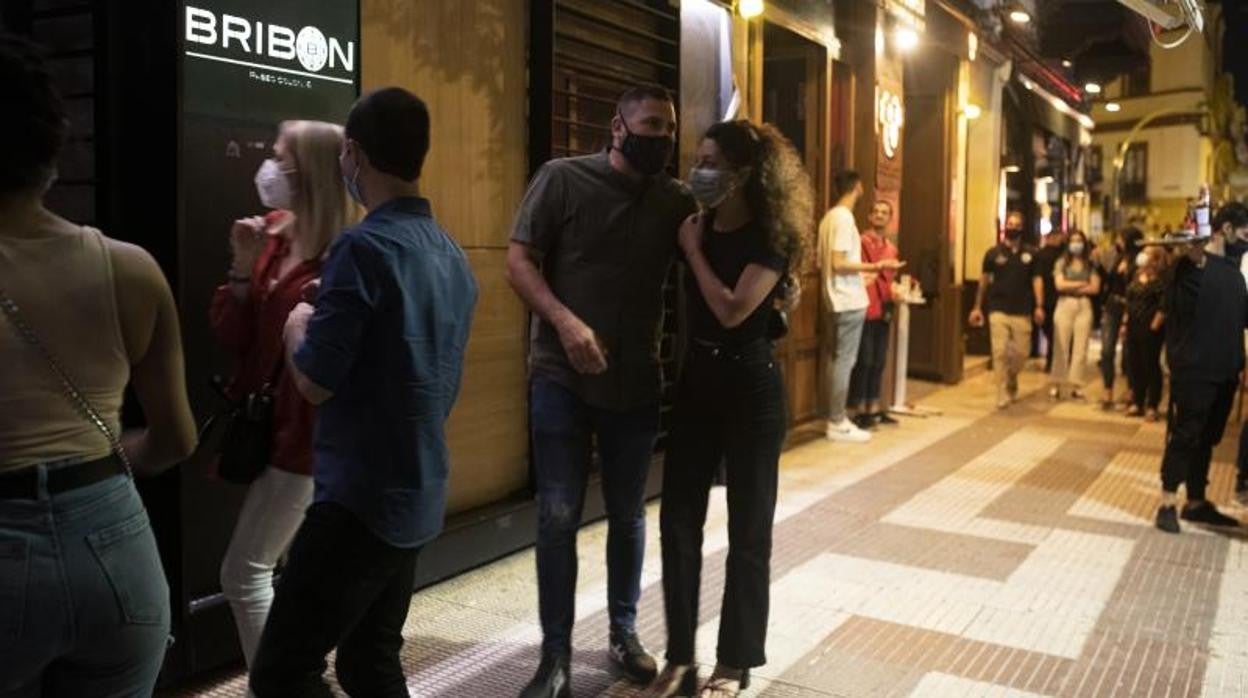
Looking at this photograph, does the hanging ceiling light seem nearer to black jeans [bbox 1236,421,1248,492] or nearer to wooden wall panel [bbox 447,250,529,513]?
wooden wall panel [bbox 447,250,529,513]

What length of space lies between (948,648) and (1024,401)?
7.35 m

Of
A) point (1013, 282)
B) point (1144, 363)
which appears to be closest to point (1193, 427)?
point (1144, 363)

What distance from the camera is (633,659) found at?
147 inches

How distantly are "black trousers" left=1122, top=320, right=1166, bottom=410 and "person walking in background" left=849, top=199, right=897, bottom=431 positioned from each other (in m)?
2.30

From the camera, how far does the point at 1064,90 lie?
722 inches

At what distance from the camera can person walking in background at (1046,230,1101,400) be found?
10664mm

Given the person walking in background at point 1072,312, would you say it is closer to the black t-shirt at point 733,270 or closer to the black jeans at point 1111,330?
the black jeans at point 1111,330

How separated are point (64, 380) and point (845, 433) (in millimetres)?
7375

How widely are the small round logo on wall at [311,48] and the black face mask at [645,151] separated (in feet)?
3.93

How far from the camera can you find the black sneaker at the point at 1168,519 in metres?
5.96

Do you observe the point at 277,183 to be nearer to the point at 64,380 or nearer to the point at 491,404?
the point at 64,380

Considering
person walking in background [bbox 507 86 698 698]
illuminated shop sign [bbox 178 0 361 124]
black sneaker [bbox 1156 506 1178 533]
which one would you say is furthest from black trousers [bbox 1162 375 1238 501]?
illuminated shop sign [bbox 178 0 361 124]

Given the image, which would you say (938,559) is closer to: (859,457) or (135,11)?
(859,457)

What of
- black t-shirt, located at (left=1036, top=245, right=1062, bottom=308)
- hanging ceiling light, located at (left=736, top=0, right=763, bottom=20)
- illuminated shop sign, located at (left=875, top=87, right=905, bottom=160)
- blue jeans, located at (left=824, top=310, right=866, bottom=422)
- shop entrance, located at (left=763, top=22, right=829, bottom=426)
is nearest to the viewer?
hanging ceiling light, located at (left=736, top=0, right=763, bottom=20)
